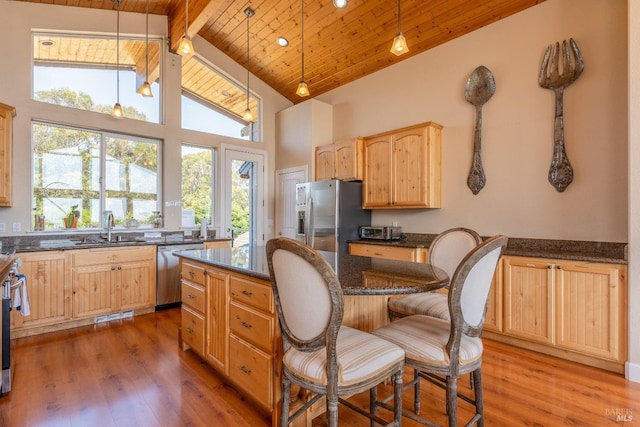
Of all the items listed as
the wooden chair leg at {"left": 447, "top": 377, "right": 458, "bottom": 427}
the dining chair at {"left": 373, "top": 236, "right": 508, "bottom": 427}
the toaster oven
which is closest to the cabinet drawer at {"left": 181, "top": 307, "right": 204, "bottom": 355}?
the dining chair at {"left": 373, "top": 236, "right": 508, "bottom": 427}

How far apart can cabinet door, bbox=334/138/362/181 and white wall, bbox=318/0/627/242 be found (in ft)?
2.03

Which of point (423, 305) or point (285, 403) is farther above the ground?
point (423, 305)

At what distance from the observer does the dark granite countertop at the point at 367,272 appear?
1397 millimetres

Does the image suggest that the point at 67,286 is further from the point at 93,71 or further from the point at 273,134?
the point at 273,134

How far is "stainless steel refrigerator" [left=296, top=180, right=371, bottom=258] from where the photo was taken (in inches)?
172

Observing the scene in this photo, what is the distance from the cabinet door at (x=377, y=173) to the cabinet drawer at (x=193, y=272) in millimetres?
2594

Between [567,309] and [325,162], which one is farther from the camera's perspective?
[325,162]

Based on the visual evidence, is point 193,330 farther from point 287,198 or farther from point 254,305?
point 287,198

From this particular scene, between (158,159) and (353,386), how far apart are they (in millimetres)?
4477

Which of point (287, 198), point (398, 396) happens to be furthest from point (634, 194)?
point (287, 198)

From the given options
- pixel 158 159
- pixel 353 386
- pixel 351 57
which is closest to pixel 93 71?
pixel 158 159

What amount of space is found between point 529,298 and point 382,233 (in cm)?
176

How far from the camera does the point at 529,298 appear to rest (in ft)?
9.34

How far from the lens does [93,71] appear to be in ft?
13.7
